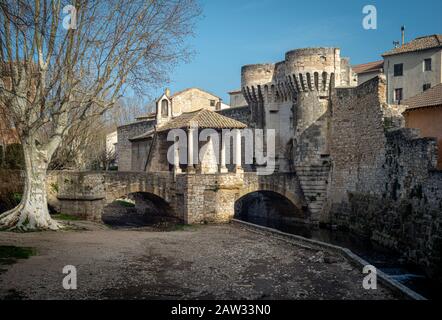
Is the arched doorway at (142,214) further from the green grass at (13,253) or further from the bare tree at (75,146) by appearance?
the green grass at (13,253)

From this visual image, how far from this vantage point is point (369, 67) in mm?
45469

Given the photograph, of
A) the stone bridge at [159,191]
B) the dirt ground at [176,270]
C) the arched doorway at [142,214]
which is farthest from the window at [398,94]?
the dirt ground at [176,270]

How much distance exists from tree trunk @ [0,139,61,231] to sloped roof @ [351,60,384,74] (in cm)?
3446

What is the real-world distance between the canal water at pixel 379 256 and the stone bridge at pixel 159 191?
4.81 m

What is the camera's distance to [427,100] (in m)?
23.0

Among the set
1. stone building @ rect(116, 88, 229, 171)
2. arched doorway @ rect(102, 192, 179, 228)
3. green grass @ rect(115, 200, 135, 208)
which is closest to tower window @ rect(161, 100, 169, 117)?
stone building @ rect(116, 88, 229, 171)

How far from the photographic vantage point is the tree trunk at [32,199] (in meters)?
17.9

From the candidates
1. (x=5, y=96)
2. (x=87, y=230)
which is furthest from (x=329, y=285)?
(x=5, y=96)

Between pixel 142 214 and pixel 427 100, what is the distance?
67.2 feet

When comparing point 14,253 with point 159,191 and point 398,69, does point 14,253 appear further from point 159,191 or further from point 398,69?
point 398,69

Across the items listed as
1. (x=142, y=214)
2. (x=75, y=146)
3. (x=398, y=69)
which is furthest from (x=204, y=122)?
(x=398, y=69)

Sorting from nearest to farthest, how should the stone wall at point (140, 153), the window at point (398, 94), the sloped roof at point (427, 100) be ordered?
the sloped roof at point (427, 100), the stone wall at point (140, 153), the window at point (398, 94)

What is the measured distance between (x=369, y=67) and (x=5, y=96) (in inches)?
1449
